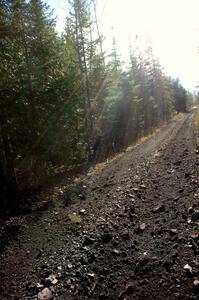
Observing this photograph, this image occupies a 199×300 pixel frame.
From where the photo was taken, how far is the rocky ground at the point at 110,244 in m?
6.19

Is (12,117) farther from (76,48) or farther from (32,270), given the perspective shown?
(76,48)

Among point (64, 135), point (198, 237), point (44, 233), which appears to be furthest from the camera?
point (64, 135)

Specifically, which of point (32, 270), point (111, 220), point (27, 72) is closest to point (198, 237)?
point (111, 220)

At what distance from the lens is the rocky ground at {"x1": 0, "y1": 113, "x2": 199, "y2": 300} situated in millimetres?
6191

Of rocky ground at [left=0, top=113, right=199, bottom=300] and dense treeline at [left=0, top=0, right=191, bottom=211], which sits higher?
dense treeline at [left=0, top=0, right=191, bottom=211]

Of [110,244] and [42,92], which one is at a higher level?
[42,92]

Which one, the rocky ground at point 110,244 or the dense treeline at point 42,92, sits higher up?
the dense treeline at point 42,92

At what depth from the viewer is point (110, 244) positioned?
791cm

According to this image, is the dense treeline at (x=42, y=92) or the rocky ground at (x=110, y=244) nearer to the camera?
the rocky ground at (x=110, y=244)

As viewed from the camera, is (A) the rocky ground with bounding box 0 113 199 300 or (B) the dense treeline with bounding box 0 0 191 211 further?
(B) the dense treeline with bounding box 0 0 191 211

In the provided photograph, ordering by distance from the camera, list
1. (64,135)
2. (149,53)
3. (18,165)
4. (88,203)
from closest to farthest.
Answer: (88,203) → (18,165) → (64,135) → (149,53)

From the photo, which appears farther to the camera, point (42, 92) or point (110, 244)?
point (42, 92)

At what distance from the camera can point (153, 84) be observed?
5850 cm

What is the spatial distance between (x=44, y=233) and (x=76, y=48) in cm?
1867
